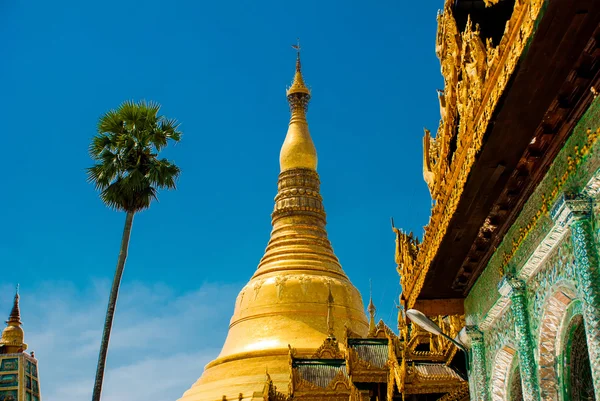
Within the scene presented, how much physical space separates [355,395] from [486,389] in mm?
Answer: 11824

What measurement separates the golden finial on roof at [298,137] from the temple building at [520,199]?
26957 millimetres

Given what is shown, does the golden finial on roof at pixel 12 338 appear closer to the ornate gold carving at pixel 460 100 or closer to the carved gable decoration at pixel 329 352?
the carved gable decoration at pixel 329 352

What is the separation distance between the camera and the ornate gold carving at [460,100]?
609 centimetres

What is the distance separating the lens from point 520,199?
8.04 m

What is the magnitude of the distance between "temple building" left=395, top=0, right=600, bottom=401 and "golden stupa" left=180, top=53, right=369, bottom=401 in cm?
1780

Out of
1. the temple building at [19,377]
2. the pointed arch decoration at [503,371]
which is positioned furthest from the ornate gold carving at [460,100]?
the temple building at [19,377]

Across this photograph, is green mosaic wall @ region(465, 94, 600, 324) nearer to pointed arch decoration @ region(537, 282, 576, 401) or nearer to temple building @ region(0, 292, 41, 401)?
pointed arch decoration @ region(537, 282, 576, 401)

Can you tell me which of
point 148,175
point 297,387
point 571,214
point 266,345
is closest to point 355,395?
point 297,387

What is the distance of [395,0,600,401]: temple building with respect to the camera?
602 centimetres

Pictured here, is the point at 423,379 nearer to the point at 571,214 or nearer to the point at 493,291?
the point at 493,291

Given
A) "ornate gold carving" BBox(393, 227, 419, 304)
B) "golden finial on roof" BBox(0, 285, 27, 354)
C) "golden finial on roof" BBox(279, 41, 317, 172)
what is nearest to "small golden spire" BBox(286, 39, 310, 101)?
"golden finial on roof" BBox(279, 41, 317, 172)

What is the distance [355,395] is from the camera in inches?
833

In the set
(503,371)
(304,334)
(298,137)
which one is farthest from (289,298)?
(503,371)

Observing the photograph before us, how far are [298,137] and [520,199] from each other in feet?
100
